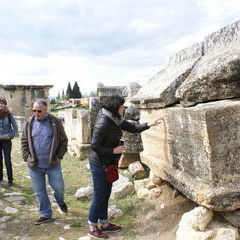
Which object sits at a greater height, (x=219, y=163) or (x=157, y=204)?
(x=219, y=163)

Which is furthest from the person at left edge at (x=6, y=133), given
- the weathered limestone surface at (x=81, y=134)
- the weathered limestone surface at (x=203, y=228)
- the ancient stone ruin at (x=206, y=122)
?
the weathered limestone surface at (x=203, y=228)

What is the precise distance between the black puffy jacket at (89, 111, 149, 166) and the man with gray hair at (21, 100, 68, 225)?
0.96m

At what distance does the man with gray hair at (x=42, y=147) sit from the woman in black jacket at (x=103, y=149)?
944mm

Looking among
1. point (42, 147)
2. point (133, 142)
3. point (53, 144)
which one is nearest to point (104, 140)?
point (53, 144)

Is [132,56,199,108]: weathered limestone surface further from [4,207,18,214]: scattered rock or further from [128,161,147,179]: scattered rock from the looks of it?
[4,207,18,214]: scattered rock

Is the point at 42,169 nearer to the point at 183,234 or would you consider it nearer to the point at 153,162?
the point at 153,162

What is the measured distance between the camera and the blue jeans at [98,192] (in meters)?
4.46

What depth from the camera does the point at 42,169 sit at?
5270 millimetres

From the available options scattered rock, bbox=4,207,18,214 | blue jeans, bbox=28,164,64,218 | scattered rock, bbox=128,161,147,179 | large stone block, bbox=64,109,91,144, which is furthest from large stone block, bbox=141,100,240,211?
large stone block, bbox=64,109,91,144

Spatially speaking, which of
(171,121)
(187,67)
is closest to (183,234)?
(171,121)

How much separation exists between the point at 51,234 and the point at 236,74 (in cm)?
303

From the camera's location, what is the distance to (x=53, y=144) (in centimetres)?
521

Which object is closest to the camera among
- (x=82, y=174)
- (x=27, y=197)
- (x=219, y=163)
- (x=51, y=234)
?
(x=219, y=163)

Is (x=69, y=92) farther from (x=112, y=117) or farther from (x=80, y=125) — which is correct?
(x=112, y=117)
